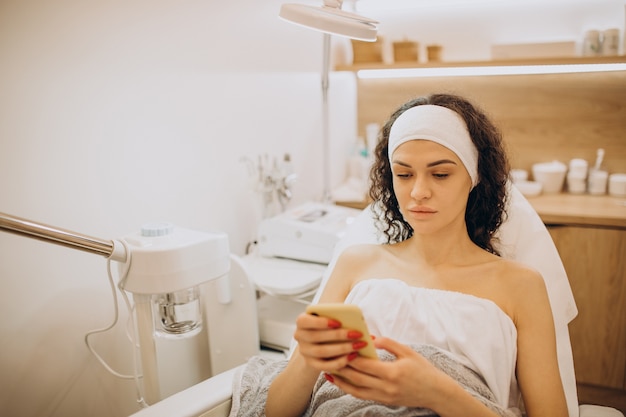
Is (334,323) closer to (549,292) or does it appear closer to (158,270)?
(158,270)

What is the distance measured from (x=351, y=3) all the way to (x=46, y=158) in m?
2.11

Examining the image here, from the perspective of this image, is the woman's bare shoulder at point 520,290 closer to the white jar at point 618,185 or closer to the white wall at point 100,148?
the white wall at point 100,148

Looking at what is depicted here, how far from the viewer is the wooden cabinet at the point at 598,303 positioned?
2207 mm

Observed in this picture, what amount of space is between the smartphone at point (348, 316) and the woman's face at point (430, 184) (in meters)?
0.41

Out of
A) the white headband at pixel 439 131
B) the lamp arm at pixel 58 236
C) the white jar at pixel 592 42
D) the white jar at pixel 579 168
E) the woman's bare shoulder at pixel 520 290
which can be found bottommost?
the woman's bare shoulder at pixel 520 290

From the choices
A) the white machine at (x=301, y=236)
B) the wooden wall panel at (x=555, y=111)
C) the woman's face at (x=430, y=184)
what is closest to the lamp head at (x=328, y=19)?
the woman's face at (x=430, y=184)

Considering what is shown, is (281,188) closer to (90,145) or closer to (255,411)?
(90,145)

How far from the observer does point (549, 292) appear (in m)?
1.42

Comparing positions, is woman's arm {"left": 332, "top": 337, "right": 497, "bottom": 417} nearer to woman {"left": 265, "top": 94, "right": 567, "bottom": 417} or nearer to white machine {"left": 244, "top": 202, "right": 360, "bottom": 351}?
woman {"left": 265, "top": 94, "right": 567, "bottom": 417}

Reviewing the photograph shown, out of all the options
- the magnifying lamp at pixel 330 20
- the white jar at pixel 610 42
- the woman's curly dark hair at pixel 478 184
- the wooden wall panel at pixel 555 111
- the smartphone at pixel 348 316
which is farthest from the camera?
the wooden wall panel at pixel 555 111

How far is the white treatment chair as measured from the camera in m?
1.19

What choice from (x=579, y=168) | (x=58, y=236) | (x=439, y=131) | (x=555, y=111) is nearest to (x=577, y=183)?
(x=579, y=168)

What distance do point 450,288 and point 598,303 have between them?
1.39 metres

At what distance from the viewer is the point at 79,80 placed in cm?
142
